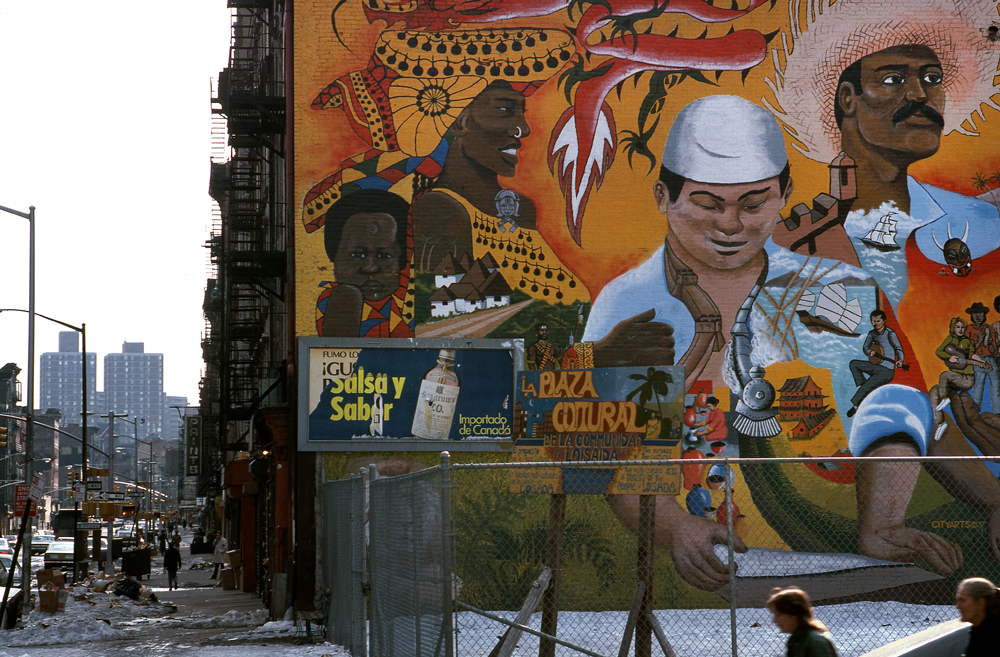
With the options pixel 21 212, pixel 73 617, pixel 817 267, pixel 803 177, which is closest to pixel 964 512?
pixel 817 267

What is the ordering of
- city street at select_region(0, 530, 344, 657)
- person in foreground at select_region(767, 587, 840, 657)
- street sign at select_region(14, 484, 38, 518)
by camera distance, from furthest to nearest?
1. street sign at select_region(14, 484, 38, 518)
2. city street at select_region(0, 530, 344, 657)
3. person in foreground at select_region(767, 587, 840, 657)

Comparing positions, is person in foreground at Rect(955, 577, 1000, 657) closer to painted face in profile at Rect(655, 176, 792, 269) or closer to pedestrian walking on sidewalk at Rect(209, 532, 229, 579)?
painted face in profile at Rect(655, 176, 792, 269)

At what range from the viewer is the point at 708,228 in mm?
20906

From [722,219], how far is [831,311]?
2.81m

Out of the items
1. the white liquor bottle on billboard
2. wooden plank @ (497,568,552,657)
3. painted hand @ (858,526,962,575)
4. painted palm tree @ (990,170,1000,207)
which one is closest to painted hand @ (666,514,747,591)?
painted hand @ (858,526,962,575)

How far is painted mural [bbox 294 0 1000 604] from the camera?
20.4 meters

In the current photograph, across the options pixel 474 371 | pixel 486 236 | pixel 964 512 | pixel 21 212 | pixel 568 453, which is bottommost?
pixel 964 512

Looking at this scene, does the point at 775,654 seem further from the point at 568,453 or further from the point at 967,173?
the point at 967,173

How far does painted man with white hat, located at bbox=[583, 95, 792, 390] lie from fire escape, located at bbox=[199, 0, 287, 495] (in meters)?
8.29

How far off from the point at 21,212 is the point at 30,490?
7.96 meters

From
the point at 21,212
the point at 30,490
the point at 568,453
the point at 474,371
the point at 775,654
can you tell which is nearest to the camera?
the point at 568,453

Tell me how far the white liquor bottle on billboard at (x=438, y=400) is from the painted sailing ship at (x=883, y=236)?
860 cm

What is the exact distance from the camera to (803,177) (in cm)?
2103

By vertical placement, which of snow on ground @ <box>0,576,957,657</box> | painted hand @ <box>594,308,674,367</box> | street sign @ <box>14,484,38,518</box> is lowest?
snow on ground @ <box>0,576,957,657</box>
